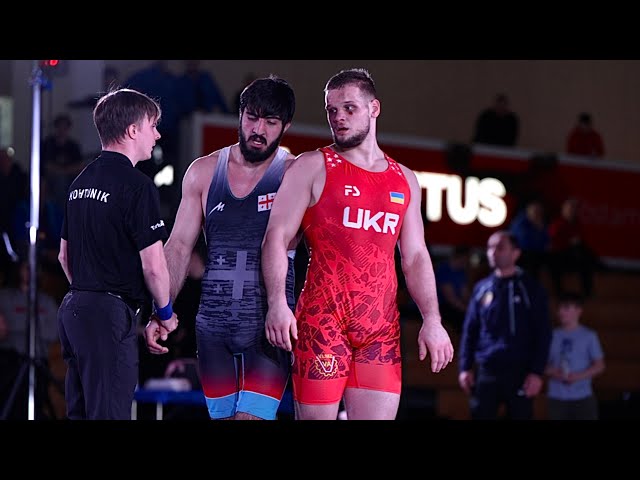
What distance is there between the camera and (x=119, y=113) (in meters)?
4.70

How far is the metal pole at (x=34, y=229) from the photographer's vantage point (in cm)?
702

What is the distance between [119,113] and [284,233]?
0.91m

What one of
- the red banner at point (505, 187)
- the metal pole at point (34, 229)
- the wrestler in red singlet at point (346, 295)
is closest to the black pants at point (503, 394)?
the metal pole at point (34, 229)

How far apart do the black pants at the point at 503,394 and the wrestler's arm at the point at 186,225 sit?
4.49 m

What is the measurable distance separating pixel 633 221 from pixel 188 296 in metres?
11.3

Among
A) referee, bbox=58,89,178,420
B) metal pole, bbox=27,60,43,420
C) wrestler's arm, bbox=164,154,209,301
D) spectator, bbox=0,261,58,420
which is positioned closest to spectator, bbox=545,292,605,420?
spectator, bbox=0,261,58,420

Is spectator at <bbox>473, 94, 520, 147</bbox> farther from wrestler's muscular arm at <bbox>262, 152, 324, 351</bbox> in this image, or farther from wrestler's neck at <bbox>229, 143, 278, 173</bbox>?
wrestler's muscular arm at <bbox>262, 152, 324, 351</bbox>

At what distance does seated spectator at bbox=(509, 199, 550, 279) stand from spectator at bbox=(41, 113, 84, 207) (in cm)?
593

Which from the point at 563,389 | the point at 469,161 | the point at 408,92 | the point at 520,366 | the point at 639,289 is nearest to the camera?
the point at 520,366

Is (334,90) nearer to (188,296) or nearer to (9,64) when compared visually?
(188,296)

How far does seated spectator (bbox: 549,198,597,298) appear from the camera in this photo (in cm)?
1497

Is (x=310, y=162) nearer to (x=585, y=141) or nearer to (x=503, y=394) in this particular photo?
(x=503, y=394)

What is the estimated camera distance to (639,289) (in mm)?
16188

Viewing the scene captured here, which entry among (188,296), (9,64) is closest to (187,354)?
(188,296)
